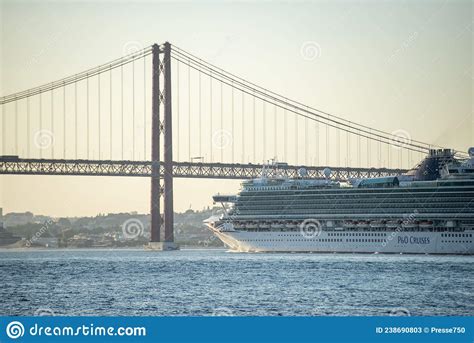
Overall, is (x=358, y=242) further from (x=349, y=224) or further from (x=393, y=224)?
(x=393, y=224)

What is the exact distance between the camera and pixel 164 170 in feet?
269

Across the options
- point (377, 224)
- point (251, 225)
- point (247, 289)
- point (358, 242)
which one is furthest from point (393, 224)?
point (247, 289)

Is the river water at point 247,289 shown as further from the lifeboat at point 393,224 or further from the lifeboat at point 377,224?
the lifeboat at point 377,224

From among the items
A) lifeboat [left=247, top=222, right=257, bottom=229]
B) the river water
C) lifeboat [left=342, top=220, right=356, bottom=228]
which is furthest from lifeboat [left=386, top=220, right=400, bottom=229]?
the river water

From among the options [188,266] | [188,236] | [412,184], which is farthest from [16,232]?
[188,266]

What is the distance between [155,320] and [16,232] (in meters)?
138

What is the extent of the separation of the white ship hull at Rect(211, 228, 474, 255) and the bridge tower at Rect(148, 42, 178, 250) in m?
5.29

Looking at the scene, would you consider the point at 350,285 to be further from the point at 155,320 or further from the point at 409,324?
the point at 155,320

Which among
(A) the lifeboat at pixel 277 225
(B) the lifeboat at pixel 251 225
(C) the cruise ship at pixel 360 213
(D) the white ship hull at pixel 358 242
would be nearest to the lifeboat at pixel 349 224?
(C) the cruise ship at pixel 360 213

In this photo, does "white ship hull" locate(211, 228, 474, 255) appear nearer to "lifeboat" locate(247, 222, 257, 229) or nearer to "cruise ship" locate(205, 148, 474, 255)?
"cruise ship" locate(205, 148, 474, 255)

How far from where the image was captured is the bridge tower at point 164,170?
81312 mm

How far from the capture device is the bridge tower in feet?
267

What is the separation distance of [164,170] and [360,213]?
47.9 feet

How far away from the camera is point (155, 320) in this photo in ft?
66.6
